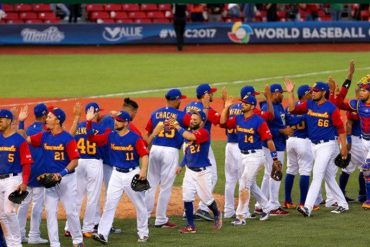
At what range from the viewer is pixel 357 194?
1694 cm

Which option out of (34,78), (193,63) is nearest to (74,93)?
(34,78)

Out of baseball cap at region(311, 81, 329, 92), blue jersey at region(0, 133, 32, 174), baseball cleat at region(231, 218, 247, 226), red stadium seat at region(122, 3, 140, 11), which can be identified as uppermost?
red stadium seat at region(122, 3, 140, 11)

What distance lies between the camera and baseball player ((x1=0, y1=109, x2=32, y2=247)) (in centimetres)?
1241

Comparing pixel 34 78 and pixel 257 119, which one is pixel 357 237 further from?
pixel 34 78

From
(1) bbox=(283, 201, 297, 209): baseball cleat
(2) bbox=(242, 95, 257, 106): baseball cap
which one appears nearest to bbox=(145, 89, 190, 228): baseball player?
(2) bbox=(242, 95, 257, 106): baseball cap

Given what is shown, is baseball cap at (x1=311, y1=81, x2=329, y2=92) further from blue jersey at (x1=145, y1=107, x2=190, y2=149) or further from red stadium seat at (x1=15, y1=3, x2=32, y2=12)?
red stadium seat at (x1=15, y1=3, x2=32, y2=12)

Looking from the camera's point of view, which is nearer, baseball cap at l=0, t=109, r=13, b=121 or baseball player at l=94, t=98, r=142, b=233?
baseball cap at l=0, t=109, r=13, b=121

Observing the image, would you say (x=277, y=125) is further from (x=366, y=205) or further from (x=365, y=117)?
(x=366, y=205)

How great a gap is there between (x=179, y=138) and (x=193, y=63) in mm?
20035

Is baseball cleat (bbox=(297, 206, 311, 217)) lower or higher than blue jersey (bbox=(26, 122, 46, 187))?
lower

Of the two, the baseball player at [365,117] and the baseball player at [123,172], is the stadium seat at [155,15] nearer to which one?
the baseball player at [365,117]

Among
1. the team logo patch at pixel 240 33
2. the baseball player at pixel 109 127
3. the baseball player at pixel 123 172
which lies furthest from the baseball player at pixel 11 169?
the team logo patch at pixel 240 33

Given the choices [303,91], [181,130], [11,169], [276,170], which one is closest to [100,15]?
[303,91]

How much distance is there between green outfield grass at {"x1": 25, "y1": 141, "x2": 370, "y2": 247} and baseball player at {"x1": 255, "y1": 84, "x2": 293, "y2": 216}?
331 millimetres
